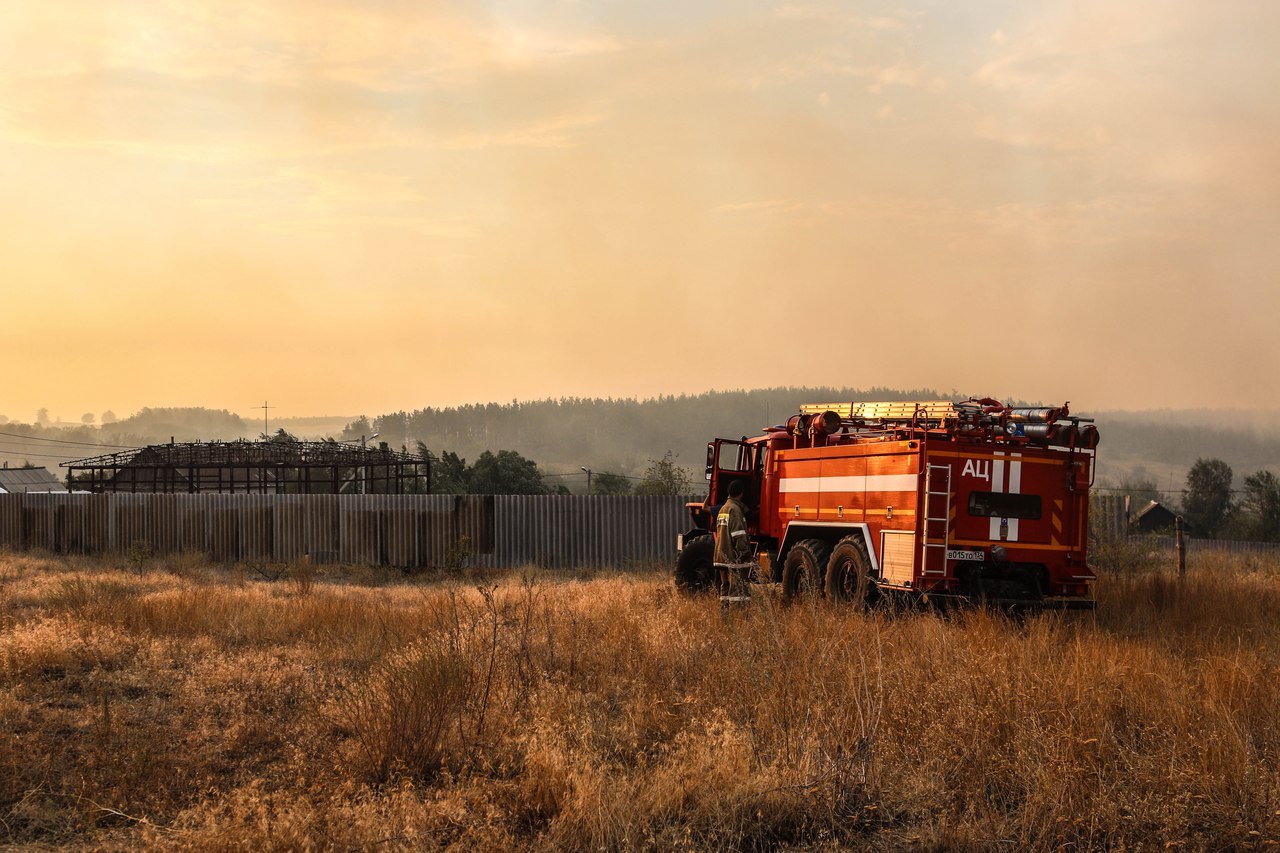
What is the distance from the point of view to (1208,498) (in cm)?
8600

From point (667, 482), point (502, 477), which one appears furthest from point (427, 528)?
point (502, 477)

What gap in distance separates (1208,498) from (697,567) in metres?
84.0

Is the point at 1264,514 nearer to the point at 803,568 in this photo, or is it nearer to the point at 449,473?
the point at 449,473

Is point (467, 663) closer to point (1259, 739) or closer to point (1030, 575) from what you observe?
point (1259, 739)

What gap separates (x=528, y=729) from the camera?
661cm

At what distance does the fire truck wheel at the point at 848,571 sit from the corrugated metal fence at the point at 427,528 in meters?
15.4

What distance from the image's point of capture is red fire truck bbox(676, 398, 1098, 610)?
11195 mm

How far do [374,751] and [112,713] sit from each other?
9.64 feet

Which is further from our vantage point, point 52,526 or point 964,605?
point 52,526

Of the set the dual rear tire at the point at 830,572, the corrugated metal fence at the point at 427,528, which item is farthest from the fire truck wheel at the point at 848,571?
the corrugated metal fence at the point at 427,528

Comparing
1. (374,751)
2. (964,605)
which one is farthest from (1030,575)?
(374,751)

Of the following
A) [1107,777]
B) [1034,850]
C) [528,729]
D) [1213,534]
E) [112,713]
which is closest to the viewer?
[1034,850]

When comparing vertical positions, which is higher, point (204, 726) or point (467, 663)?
point (467, 663)

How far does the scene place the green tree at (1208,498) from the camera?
275 feet
